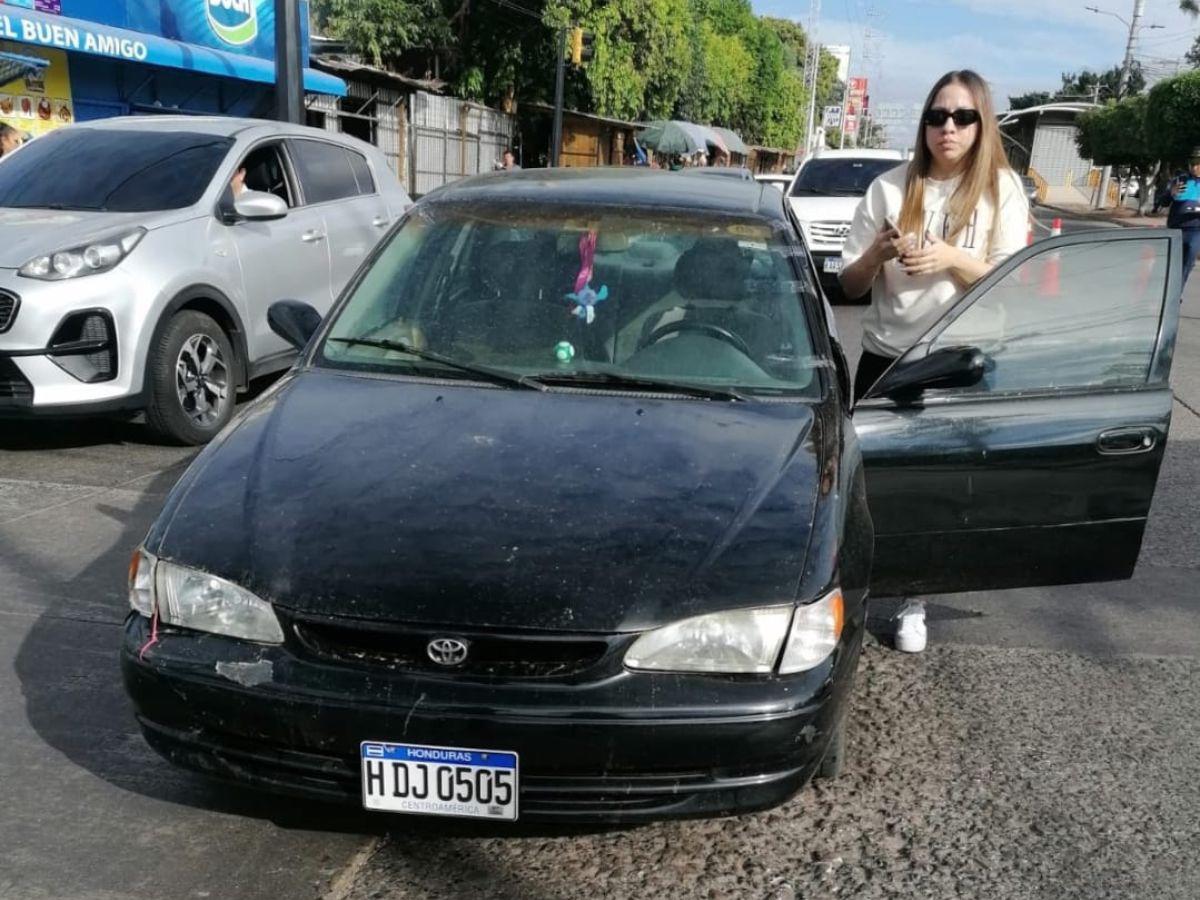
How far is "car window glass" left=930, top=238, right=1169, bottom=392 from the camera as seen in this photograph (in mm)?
3652

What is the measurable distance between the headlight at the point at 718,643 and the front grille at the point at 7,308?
4573 mm

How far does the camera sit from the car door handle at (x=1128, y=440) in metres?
3.52

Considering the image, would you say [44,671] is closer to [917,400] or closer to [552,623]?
[552,623]

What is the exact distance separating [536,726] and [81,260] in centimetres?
457

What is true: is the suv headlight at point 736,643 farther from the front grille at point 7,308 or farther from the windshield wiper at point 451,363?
the front grille at point 7,308

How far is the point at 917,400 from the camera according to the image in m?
3.53

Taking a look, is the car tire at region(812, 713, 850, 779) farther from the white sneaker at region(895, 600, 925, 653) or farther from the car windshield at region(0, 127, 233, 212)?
the car windshield at region(0, 127, 233, 212)

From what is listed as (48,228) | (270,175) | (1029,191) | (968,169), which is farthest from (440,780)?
(270,175)

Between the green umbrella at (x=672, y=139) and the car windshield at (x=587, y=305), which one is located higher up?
the car windshield at (x=587, y=305)

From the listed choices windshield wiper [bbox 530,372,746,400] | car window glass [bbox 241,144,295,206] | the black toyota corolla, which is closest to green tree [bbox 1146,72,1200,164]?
car window glass [bbox 241,144,295,206]

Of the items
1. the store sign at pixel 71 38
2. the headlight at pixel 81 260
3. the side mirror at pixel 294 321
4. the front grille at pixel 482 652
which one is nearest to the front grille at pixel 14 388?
the headlight at pixel 81 260

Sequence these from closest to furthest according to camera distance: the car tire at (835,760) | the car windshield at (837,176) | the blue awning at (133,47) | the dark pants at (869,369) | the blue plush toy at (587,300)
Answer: the car tire at (835,760) → the blue plush toy at (587,300) → the dark pants at (869,369) → the blue awning at (133,47) → the car windshield at (837,176)

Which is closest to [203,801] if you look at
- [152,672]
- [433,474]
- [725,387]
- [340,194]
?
[152,672]

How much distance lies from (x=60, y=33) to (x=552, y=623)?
1402 cm
